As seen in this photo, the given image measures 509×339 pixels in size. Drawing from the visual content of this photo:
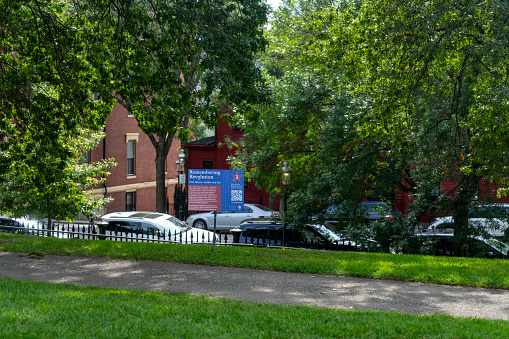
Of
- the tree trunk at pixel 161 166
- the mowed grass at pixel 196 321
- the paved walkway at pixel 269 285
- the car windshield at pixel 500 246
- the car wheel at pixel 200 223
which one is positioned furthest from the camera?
the tree trunk at pixel 161 166

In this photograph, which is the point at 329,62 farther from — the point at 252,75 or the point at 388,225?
the point at 388,225

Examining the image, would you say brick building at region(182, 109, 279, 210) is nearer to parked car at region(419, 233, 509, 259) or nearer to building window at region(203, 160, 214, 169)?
building window at region(203, 160, 214, 169)

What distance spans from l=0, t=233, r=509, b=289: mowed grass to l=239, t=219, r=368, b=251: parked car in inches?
114

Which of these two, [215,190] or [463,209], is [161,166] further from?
[215,190]

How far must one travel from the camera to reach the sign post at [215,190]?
11797mm

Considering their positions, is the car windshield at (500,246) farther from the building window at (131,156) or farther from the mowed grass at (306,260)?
the building window at (131,156)

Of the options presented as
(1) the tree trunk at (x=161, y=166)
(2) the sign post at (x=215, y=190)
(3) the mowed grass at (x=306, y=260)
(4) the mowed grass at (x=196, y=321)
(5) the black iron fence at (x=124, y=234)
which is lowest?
(4) the mowed grass at (x=196, y=321)

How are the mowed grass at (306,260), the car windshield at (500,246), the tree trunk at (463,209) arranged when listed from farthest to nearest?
the tree trunk at (463,209)
the car windshield at (500,246)
the mowed grass at (306,260)

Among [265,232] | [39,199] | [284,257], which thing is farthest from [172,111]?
[39,199]

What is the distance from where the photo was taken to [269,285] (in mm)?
9352

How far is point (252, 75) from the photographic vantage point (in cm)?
1156

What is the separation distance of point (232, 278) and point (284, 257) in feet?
7.14

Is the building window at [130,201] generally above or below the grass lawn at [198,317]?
above

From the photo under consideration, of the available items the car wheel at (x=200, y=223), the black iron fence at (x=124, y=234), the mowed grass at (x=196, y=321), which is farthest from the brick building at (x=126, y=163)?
the mowed grass at (x=196, y=321)
